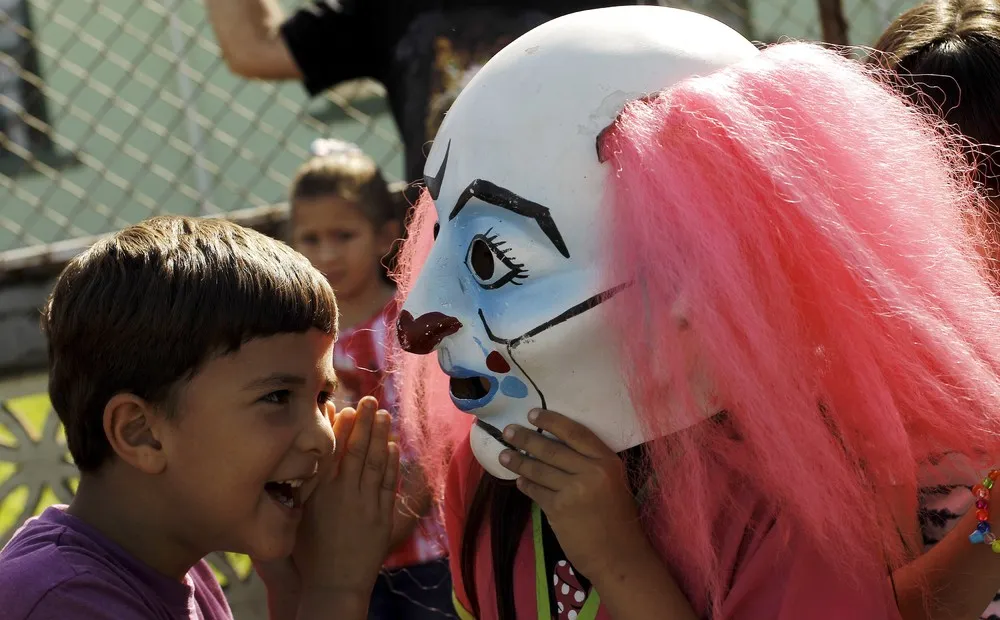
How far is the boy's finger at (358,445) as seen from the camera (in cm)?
136

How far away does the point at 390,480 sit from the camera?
137 centimetres

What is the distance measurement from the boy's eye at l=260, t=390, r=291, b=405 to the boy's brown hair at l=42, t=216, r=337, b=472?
0.07 meters

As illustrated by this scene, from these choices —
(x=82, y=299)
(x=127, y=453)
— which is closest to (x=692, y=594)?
(x=127, y=453)

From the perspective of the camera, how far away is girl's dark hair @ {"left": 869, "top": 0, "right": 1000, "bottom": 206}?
1.31 m

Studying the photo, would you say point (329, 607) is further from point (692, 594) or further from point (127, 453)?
point (692, 594)

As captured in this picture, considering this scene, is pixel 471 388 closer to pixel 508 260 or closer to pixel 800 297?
pixel 508 260

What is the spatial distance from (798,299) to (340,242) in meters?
1.43

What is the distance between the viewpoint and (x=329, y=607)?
132cm

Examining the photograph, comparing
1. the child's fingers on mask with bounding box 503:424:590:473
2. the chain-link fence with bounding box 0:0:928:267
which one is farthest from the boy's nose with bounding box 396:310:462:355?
the chain-link fence with bounding box 0:0:928:267

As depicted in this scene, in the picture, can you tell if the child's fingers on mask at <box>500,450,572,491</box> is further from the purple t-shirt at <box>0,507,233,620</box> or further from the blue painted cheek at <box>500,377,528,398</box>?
the purple t-shirt at <box>0,507,233,620</box>

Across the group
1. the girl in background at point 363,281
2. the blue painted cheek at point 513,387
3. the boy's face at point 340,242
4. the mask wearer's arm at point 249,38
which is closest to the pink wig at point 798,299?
the blue painted cheek at point 513,387

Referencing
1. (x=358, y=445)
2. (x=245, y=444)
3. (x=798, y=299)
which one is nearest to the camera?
(x=798, y=299)

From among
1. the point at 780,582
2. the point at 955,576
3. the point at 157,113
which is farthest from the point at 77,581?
the point at 157,113

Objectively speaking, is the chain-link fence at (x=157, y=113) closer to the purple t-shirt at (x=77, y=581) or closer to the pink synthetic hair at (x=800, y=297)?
the purple t-shirt at (x=77, y=581)
